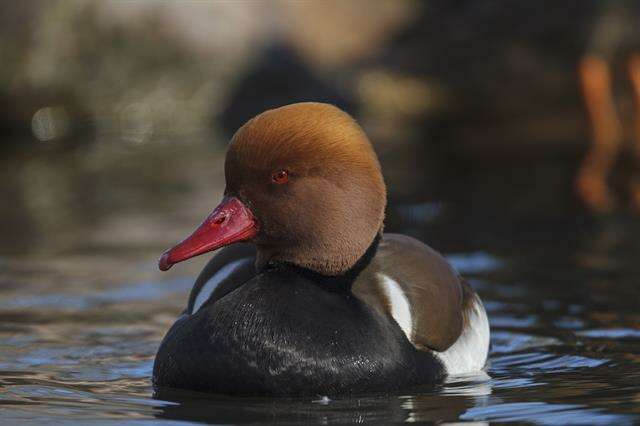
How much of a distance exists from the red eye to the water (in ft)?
2.75

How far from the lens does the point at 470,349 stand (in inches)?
242

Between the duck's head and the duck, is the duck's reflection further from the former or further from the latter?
the duck's head

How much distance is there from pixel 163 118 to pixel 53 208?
244 inches

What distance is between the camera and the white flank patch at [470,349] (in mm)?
5953

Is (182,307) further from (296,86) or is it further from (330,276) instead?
(296,86)

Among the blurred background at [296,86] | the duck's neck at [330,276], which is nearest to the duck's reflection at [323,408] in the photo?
the duck's neck at [330,276]

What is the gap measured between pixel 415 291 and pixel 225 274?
804 mm

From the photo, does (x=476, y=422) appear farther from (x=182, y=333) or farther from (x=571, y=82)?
(x=571, y=82)

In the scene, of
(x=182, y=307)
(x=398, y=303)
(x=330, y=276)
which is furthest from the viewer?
(x=182, y=307)

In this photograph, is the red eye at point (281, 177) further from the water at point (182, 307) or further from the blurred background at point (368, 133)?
the blurred background at point (368, 133)

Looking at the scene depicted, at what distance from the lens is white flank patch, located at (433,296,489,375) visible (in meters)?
5.95

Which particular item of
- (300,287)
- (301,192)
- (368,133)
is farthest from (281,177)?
(368,133)

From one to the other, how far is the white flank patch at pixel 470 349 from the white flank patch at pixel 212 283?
95 centimetres

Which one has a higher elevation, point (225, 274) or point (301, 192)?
point (301, 192)
